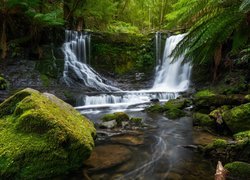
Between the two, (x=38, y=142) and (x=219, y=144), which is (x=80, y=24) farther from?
(x=38, y=142)

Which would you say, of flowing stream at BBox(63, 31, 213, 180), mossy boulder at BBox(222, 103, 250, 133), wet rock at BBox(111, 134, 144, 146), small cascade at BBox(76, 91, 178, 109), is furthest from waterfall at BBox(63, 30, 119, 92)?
mossy boulder at BBox(222, 103, 250, 133)

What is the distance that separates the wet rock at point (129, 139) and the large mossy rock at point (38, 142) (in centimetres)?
134

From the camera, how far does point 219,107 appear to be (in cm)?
691

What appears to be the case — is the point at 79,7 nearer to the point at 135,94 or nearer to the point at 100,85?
the point at 100,85

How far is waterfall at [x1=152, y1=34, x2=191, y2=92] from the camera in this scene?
13.1 metres

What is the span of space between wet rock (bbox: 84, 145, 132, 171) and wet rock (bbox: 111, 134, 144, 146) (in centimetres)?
30

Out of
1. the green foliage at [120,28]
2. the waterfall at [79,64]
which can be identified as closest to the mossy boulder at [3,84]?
the waterfall at [79,64]

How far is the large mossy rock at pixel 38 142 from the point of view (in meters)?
3.07

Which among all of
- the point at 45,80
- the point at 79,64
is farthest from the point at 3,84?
the point at 79,64

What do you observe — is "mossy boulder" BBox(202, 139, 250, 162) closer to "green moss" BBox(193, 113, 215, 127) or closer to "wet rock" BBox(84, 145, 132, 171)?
"wet rock" BBox(84, 145, 132, 171)

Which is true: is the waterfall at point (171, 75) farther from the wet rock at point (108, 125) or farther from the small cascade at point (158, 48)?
the wet rock at point (108, 125)

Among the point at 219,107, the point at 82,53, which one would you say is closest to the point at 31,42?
the point at 82,53

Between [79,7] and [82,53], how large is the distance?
2.07 metres

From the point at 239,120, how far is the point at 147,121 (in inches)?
97.0
